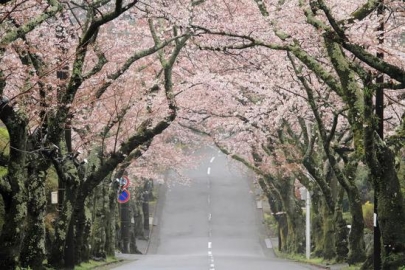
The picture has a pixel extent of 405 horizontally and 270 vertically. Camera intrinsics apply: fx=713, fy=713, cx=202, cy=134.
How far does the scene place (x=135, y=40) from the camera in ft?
86.5

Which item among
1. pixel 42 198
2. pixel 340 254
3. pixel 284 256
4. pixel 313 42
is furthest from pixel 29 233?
pixel 284 256

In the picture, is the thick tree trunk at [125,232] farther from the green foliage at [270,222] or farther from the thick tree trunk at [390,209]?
the thick tree trunk at [390,209]

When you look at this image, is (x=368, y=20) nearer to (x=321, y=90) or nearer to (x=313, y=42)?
(x=313, y=42)

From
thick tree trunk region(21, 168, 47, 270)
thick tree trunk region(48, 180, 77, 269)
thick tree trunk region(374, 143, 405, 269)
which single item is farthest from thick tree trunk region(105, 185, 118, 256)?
thick tree trunk region(374, 143, 405, 269)

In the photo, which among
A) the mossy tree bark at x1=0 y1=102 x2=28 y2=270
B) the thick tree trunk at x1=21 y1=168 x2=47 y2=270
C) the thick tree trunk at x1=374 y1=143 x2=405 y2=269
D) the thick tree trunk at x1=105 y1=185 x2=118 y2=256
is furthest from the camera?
the thick tree trunk at x1=105 y1=185 x2=118 y2=256

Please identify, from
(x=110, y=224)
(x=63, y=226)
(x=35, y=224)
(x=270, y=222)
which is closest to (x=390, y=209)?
(x=35, y=224)

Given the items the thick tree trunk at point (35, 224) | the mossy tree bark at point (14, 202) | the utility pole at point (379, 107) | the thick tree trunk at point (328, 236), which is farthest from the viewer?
the thick tree trunk at point (328, 236)

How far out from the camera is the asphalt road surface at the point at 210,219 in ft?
141

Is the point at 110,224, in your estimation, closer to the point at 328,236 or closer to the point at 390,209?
the point at 328,236

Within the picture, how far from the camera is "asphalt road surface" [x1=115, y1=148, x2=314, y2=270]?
141 ft

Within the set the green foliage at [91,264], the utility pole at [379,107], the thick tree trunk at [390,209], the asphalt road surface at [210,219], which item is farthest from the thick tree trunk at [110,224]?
the thick tree trunk at [390,209]

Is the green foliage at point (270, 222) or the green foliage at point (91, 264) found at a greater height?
the green foliage at point (270, 222)

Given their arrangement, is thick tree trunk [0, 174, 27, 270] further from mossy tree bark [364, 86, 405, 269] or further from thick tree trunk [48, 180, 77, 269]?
mossy tree bark [364, 86, 405, 269]

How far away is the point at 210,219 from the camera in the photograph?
2079 inches
